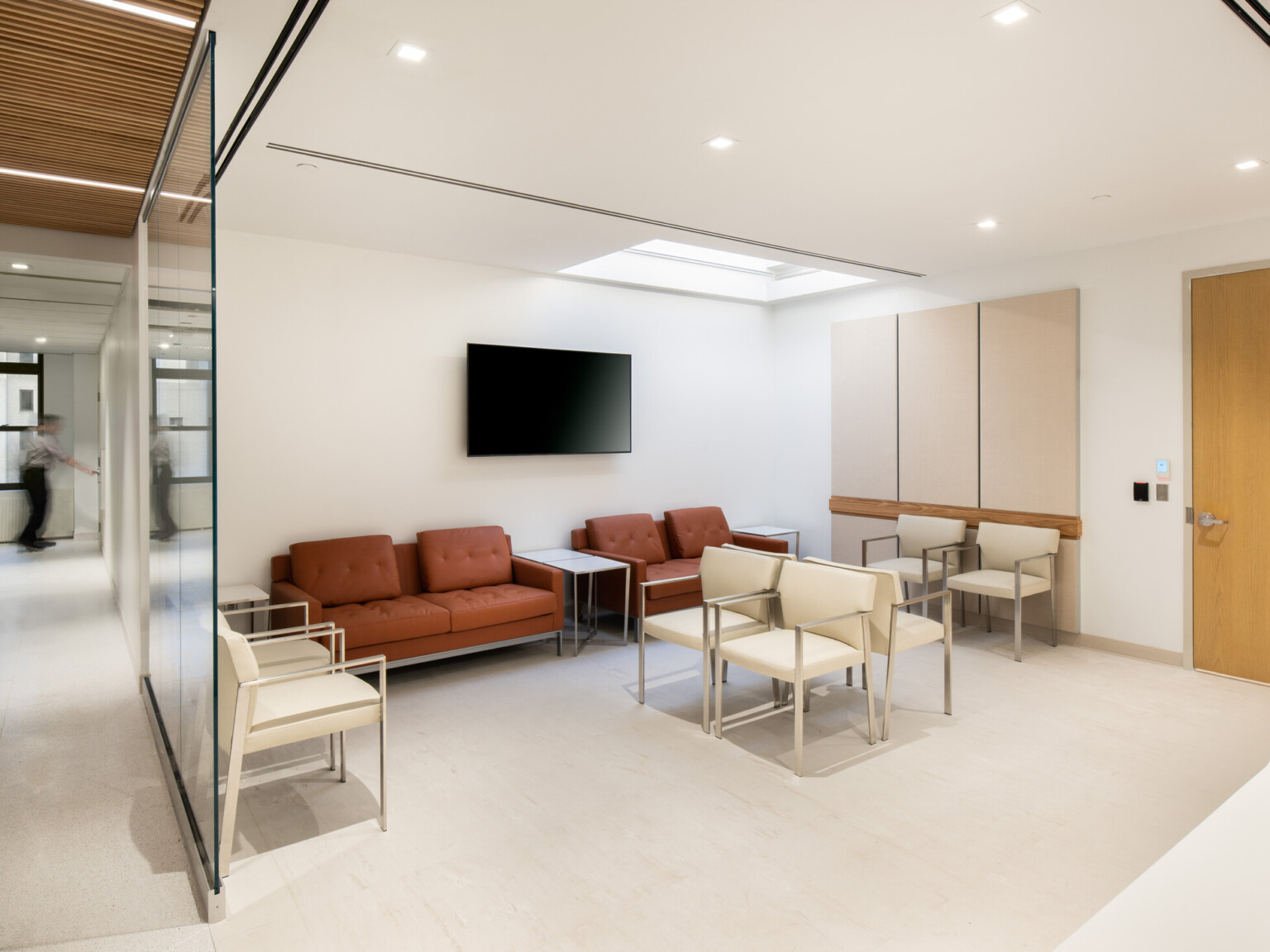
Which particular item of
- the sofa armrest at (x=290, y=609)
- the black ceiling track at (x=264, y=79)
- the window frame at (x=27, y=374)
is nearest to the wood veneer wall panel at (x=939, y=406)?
the sofa armrest at (x=290, y=609)

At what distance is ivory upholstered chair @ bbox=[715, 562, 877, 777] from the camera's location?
353 centimetres

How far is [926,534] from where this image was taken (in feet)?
20.2

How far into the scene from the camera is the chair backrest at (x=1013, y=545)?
549 centimetres

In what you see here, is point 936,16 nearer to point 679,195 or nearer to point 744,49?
point 744,49

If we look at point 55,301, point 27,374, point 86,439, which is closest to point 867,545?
point 55,301

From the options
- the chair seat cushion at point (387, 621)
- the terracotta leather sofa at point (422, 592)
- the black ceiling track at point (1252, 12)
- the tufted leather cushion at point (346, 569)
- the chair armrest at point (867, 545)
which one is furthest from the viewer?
the chair armrest at point (867, 545)

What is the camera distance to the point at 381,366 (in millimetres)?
5324

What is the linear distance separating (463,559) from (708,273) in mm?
3546

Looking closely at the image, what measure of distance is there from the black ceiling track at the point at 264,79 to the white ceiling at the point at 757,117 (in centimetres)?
4

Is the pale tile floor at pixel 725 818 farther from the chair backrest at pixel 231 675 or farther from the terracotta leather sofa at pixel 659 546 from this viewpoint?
the terracotta leather sofa at pixel 659 546

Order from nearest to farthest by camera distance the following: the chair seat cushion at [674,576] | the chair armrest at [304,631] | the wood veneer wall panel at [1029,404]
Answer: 1. the chair armrest at [304,631]
2. the wood veneer wall panel at [1029,404]
3. the chair seat cushion at [674,576]

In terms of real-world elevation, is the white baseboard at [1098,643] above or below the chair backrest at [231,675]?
below

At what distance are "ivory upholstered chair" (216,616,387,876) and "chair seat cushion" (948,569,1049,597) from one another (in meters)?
4.19

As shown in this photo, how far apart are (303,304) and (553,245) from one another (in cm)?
171
